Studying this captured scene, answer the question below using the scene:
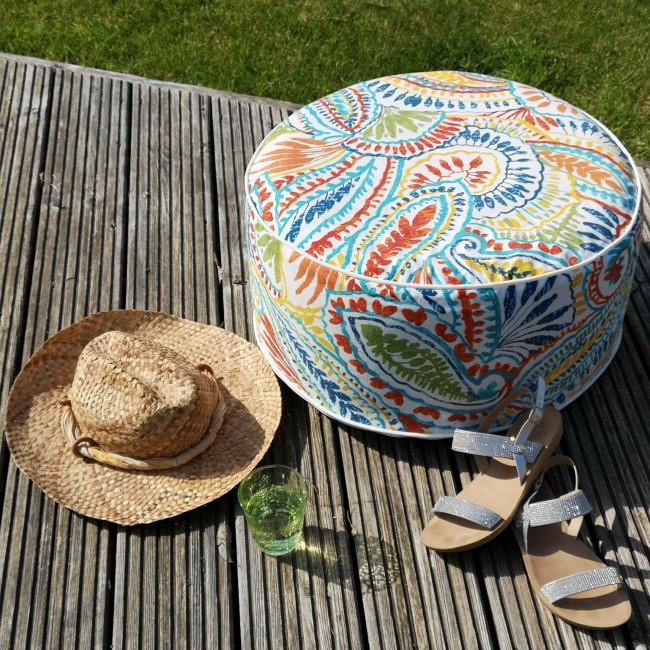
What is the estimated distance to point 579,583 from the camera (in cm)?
187

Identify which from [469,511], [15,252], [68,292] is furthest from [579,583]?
[15,252]

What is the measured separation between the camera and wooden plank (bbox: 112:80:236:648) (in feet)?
6.31

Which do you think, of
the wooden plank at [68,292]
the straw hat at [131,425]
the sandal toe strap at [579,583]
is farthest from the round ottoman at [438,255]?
the wooden plank at [68,292]

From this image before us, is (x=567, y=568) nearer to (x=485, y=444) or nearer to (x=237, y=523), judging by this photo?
(x=485, y=444)

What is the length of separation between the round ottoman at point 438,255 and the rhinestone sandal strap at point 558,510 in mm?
279

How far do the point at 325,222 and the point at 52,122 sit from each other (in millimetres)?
1676

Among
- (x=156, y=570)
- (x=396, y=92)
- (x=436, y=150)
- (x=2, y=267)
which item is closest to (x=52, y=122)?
(x=2, y=267)

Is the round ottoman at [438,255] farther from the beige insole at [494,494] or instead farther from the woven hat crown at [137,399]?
the woven hat crown at [137,399]

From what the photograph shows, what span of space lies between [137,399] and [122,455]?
190 mm

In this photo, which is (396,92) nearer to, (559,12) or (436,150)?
(436,150)

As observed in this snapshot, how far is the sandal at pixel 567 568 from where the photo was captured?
1.87m

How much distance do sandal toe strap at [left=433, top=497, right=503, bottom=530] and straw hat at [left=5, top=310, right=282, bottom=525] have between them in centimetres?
47

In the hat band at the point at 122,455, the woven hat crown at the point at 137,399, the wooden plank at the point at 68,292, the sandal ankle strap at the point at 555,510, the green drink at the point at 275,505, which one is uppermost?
the sandal ankle strap at the point at 555,510

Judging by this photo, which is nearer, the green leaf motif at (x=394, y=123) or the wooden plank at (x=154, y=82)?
the green leaf motif at (x=394, y=123)
